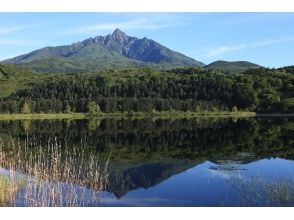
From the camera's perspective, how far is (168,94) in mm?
163250

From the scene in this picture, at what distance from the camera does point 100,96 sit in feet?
545

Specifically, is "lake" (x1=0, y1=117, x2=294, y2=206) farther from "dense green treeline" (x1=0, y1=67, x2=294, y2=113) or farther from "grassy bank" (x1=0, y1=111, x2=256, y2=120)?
"dense green treeline" (x1=0, y1=67, x2=294, y2=113)

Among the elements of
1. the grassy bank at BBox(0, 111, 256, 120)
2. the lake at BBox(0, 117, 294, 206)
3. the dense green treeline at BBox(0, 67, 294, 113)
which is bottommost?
the grassy bank at BBox(0, 111, 256, 120)

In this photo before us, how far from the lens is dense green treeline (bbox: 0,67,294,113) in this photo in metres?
146

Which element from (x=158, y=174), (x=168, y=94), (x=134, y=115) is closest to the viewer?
(x=158, y=174)

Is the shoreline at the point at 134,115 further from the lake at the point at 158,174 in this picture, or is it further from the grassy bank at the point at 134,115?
the lake at the point at 158,174

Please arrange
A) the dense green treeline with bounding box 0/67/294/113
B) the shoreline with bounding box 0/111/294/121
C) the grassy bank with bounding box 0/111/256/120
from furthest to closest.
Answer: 1. the dense green treeline with bounding box 0/67/294/113
2. the grassy bank with bounding box 0/111/256/120
3. the shoreline with bounding box 0/111/294/121

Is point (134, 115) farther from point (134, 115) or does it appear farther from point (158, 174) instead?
point (158, 174)

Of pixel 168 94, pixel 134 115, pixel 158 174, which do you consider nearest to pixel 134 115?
pixel 134 115

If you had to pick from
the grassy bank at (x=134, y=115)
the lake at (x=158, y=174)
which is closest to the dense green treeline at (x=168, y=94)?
the grassy bank at (x=134, y=115)

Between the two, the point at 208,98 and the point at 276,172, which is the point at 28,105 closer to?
the point at 208,98

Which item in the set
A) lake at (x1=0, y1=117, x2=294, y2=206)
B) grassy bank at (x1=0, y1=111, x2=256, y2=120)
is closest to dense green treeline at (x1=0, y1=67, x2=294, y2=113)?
grassy bank at (x1=0, y1=111, x2=256, y2=120)

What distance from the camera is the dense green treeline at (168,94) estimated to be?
146 m
